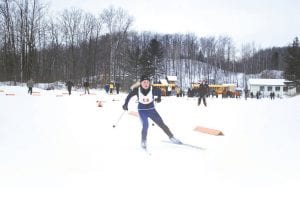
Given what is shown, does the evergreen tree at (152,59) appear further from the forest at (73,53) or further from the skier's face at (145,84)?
the skier's face at (145,84)

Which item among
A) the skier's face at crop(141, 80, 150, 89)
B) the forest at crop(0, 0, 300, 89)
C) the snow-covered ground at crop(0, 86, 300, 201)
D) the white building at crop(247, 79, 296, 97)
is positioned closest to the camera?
the snow-covered ground at crop(0, 86, 300, 201)

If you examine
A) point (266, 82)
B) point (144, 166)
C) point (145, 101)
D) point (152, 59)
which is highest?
point (152, 59)

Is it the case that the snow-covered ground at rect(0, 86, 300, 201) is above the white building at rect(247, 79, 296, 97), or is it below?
below

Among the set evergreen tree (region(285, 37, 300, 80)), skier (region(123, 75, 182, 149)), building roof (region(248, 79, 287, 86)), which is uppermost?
evergreen tree (region(285, 37, 300, 80))

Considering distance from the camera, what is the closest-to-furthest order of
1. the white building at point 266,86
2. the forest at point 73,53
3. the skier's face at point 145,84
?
the skier's face at point 145,84
the forest at point 73,53
the white building at point 266,86

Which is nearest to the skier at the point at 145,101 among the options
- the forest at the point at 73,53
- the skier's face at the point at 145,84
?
the skier's face at the point at 145,84

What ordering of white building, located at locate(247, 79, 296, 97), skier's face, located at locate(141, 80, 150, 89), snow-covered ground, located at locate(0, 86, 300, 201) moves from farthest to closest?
white building, located at locate(247, 79, 296, 97), skier's face, located at locate(141, 80, 150, 89), snow-covered ground, located at locate(0, 86, 300, 201)

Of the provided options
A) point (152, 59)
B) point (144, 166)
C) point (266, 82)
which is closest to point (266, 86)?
point (266, 82)

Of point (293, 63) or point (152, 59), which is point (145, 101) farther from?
point (152, 59)

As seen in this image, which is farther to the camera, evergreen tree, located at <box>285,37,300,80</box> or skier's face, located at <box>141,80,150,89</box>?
evergreen tree, located at <box>285,37,300,80</box>

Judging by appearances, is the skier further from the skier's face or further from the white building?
the white building

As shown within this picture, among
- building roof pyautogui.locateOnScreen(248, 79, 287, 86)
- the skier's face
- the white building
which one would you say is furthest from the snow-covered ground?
building roof pyautogui.locateOnScreen(248, 79, 287, 86)

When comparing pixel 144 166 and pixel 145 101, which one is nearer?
pixel 144 166

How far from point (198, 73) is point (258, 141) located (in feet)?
279
